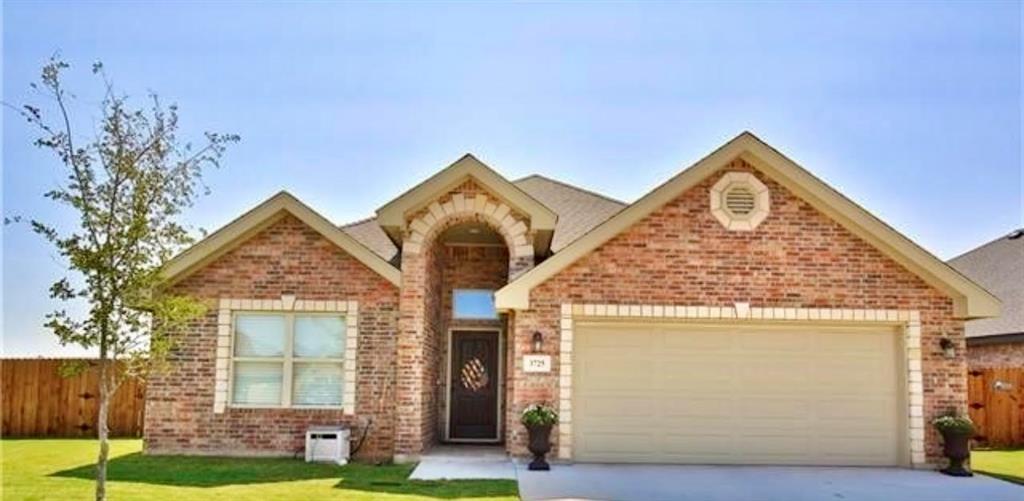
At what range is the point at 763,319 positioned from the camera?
550 inches

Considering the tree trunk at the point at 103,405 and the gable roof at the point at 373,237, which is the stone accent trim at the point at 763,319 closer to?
the gable roof at the point at 373,237

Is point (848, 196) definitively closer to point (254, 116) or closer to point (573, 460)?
point (573, 460)

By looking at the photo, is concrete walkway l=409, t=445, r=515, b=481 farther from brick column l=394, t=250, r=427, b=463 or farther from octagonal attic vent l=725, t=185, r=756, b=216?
octagonal attic vent l=725, t=185, r=756, b=216

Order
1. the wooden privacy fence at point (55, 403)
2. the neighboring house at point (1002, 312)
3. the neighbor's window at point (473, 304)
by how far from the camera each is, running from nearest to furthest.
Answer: the neighbor's window at point (473, 304) < the wooden privacy fence at point (55, 403) < the neighboring house at point (1002, 312)

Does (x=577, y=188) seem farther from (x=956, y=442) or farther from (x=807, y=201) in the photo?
(x=956, y=442)

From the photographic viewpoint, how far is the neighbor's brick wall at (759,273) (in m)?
13.9

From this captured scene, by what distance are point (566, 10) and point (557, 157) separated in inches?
286

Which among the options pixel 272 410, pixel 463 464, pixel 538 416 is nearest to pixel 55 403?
pixel 272 410

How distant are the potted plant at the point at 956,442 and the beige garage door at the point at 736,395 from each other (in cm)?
68

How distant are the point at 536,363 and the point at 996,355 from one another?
41.6 feet

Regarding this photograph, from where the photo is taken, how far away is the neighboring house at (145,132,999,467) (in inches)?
545

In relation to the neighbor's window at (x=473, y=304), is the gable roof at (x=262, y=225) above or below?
above

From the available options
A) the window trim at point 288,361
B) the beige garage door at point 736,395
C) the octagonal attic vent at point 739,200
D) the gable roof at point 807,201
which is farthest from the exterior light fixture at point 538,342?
the octagonal attic vent at point 739,200

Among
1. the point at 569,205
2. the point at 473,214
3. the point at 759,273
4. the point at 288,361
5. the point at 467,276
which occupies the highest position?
the point at 569,205
